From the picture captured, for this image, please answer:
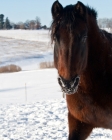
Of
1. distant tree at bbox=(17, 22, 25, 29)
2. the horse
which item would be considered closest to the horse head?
the horse

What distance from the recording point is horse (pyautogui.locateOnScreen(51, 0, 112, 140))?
2646mm

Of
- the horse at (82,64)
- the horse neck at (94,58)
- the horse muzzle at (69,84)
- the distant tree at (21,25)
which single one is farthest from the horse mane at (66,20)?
the distant tree at (21,25)

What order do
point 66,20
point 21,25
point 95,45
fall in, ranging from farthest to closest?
1. point 21,25
2. point 95,45
3. point 66,20

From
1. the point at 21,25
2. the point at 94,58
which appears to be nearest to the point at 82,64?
the point at 94,58

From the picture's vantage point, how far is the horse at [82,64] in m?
2.65

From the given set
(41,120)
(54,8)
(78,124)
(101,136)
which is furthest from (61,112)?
(54,8)

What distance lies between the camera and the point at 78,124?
337 centimetres

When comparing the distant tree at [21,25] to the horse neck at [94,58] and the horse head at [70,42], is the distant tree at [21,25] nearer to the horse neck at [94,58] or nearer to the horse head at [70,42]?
the horse neck at [94,58]

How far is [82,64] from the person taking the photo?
278 cm

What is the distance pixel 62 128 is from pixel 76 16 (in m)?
3.83

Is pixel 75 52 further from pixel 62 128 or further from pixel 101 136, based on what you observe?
pixel 62 128

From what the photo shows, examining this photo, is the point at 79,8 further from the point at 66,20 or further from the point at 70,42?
the point at 70,42

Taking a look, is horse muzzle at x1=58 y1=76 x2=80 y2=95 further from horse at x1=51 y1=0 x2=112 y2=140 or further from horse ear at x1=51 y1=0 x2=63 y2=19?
horse ear at x1=51 y1=0 x2=63 y2=19

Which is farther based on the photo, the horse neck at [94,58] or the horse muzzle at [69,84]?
the horse neck at [94,58]
